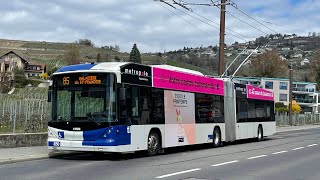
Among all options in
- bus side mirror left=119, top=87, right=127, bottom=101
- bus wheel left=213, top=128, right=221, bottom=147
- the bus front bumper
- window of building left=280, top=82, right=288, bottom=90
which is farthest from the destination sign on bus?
window of building left=280, top=82, right=288, bottom=90

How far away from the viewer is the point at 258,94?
28297 mm

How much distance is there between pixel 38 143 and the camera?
18812 mm

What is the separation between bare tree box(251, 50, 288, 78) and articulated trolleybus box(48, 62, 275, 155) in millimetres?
92591

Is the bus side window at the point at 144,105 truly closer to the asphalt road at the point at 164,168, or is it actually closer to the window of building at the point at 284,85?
the asphalt road at the point at 164,168

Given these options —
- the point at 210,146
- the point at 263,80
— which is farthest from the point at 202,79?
the point at 263,80

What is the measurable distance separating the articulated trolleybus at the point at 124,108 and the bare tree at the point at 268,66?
92591 millimetres

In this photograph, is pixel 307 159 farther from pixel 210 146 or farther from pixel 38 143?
pixel 38 143

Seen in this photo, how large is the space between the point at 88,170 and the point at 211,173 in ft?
10.3

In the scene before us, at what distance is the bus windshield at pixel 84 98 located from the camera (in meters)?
14.7

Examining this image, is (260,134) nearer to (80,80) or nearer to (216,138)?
(216,138)

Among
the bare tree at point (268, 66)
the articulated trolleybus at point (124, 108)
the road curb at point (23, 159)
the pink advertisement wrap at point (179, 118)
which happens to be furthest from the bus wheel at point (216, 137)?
the bare tree at point (268, 66)

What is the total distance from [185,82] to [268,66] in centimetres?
9653

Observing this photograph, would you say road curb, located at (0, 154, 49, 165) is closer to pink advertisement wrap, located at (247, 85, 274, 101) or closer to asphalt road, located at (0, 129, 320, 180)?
asphalt road, located at (0, 129, 320, 180)

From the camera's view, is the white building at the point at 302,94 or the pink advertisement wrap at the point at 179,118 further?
the white building at the point at 302,94
